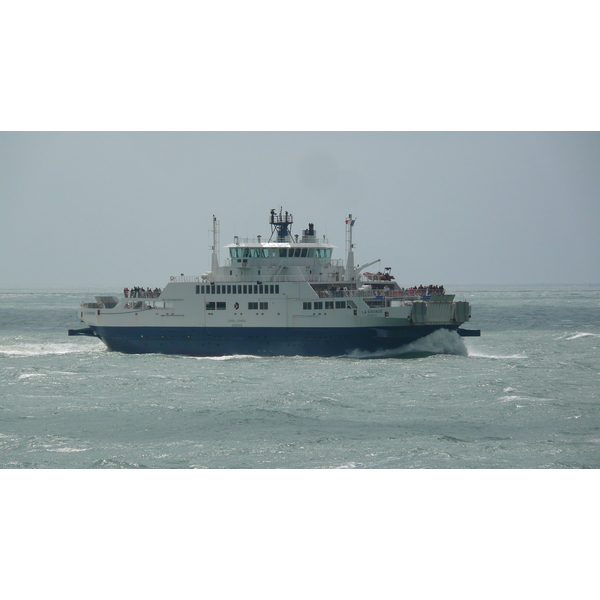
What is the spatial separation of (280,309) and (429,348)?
7.56m

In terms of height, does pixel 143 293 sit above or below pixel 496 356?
above

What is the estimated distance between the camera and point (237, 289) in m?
41.2

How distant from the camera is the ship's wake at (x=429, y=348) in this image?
40.0m

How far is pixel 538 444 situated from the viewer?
21266mm

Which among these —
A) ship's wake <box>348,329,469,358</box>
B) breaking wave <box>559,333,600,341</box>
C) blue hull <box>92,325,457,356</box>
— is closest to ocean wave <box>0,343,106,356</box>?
blue hull <box>92,325,457,356</box>

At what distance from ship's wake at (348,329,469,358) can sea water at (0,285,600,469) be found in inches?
3.1

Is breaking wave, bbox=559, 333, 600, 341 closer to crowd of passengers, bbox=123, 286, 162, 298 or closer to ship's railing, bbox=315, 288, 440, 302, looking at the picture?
ship's railing, bbox=315, 288, 440, 302

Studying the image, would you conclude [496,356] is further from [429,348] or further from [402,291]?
[402,291]

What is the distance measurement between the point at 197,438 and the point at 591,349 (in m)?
31.7

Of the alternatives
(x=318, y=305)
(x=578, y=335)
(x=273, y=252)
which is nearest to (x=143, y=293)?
(x=273, y=252)

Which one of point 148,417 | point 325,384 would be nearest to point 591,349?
point 325,384

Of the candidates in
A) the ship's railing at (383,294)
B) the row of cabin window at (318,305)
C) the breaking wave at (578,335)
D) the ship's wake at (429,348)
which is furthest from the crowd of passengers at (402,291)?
the breaking wave at (578,335)

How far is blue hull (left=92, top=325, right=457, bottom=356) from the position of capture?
131 ft

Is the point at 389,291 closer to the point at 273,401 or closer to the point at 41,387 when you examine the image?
the point at 273,401
